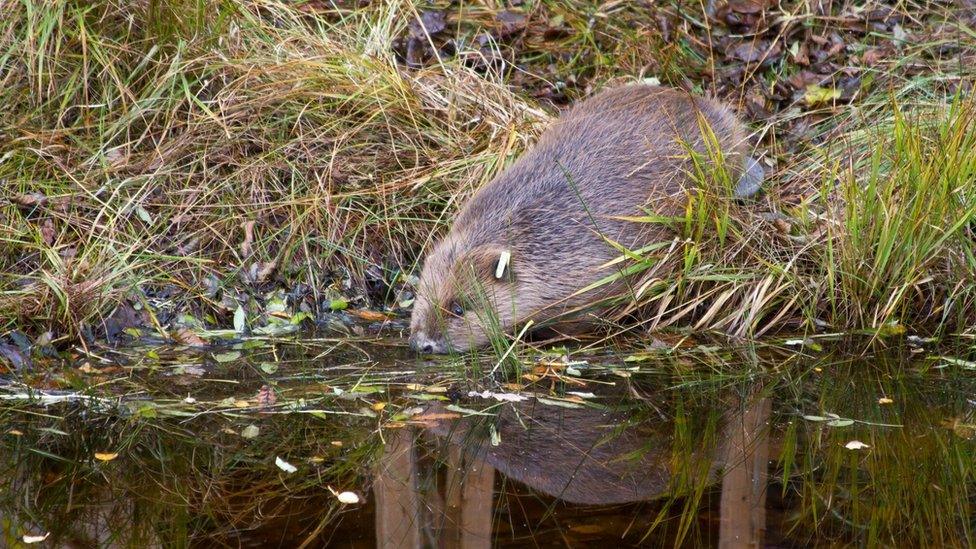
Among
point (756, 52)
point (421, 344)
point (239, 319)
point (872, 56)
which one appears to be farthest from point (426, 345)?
point (872, 56)

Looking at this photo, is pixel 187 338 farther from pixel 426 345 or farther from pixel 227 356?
pixel 426 345

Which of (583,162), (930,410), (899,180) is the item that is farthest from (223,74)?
(930,410)

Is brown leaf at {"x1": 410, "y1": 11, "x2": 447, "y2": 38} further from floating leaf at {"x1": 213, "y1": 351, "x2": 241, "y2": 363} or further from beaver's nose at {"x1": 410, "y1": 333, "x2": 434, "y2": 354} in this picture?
floating leaf at {"x1": 213, "y1": 351, "x2": 241, "y2": 363}

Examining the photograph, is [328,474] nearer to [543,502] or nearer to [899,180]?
[543,502]

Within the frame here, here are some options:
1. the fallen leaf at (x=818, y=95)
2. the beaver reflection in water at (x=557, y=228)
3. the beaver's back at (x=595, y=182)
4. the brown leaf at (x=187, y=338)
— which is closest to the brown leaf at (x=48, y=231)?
the brown leaf at (x=187, y=338)

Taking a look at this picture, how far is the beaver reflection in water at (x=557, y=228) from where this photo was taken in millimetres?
5082

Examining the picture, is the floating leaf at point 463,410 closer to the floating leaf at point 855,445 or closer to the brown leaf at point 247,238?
the floating leaf at point 855,445

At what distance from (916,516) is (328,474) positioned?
1690 millimetres

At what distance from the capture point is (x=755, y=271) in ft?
16.6

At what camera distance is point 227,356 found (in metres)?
4.92

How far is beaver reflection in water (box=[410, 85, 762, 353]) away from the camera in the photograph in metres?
5.08

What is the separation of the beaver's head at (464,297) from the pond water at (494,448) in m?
0.16


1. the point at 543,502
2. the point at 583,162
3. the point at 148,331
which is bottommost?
the point at 148,331

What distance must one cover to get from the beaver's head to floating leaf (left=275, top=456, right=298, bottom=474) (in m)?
1.32
